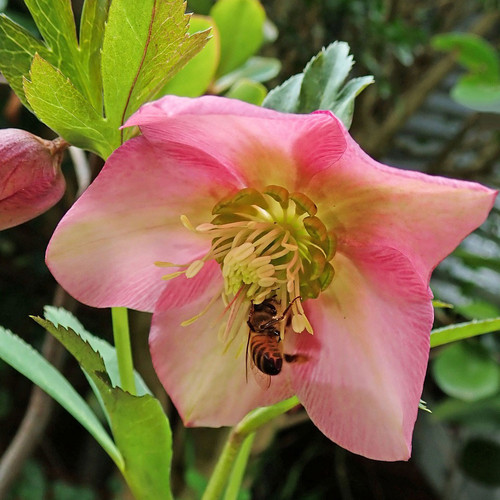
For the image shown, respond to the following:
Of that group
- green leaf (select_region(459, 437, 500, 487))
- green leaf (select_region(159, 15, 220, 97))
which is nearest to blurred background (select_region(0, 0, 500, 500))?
green leaf (select_region(459, 437, 500, 487))

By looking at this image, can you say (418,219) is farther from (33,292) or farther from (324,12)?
(33,292)

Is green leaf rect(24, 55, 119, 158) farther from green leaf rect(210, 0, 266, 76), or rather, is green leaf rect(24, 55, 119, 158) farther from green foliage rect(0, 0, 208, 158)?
green leaf rect(210, 0, 266, 76)

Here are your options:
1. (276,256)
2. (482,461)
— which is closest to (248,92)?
(276,256)

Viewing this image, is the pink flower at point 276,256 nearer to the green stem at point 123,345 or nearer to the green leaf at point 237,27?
the green stem at point 123,345

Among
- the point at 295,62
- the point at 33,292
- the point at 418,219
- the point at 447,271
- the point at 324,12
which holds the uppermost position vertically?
the point at 418,219

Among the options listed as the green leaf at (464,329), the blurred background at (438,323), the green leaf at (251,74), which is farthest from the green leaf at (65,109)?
the blurred background at (438,323)

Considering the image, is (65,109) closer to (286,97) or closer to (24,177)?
(24,177)

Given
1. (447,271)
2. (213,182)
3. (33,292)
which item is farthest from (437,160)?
(213,182)
